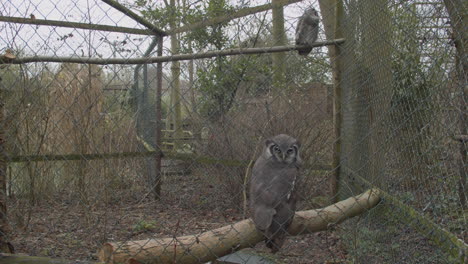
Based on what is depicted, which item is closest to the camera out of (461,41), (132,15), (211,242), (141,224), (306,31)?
(461,41)

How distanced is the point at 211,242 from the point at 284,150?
93 centimetres

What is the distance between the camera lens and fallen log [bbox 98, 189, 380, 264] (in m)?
2.26

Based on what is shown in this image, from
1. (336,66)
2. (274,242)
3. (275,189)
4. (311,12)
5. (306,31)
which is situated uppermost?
(311,12)

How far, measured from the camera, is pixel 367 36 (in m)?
3.18

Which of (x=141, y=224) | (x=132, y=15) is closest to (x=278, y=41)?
(x=132, y=15)

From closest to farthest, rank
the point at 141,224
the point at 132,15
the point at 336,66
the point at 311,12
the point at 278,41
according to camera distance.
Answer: the point at 311,12 < the point at 336,66 < the point at 278,41 < the point at 141,224 < the point at 132,15

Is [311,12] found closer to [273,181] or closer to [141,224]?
[273,181]

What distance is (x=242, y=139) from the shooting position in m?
4.87

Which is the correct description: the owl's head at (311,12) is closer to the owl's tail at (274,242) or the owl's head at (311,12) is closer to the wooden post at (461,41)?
the wooden post at (461,41)

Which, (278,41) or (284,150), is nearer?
(284,150)

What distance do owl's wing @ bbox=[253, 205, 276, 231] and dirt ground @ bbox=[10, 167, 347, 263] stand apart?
797 mm

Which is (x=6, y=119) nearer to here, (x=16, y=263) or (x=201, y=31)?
(x=16, y=263)

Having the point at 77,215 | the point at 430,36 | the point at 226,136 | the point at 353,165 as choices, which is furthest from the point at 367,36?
the point at 77,215

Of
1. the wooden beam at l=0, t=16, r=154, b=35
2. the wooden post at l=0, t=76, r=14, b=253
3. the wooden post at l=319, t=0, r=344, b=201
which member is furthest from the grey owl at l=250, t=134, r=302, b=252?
the wooden beam at l=0, t=16, r=154, b=35
